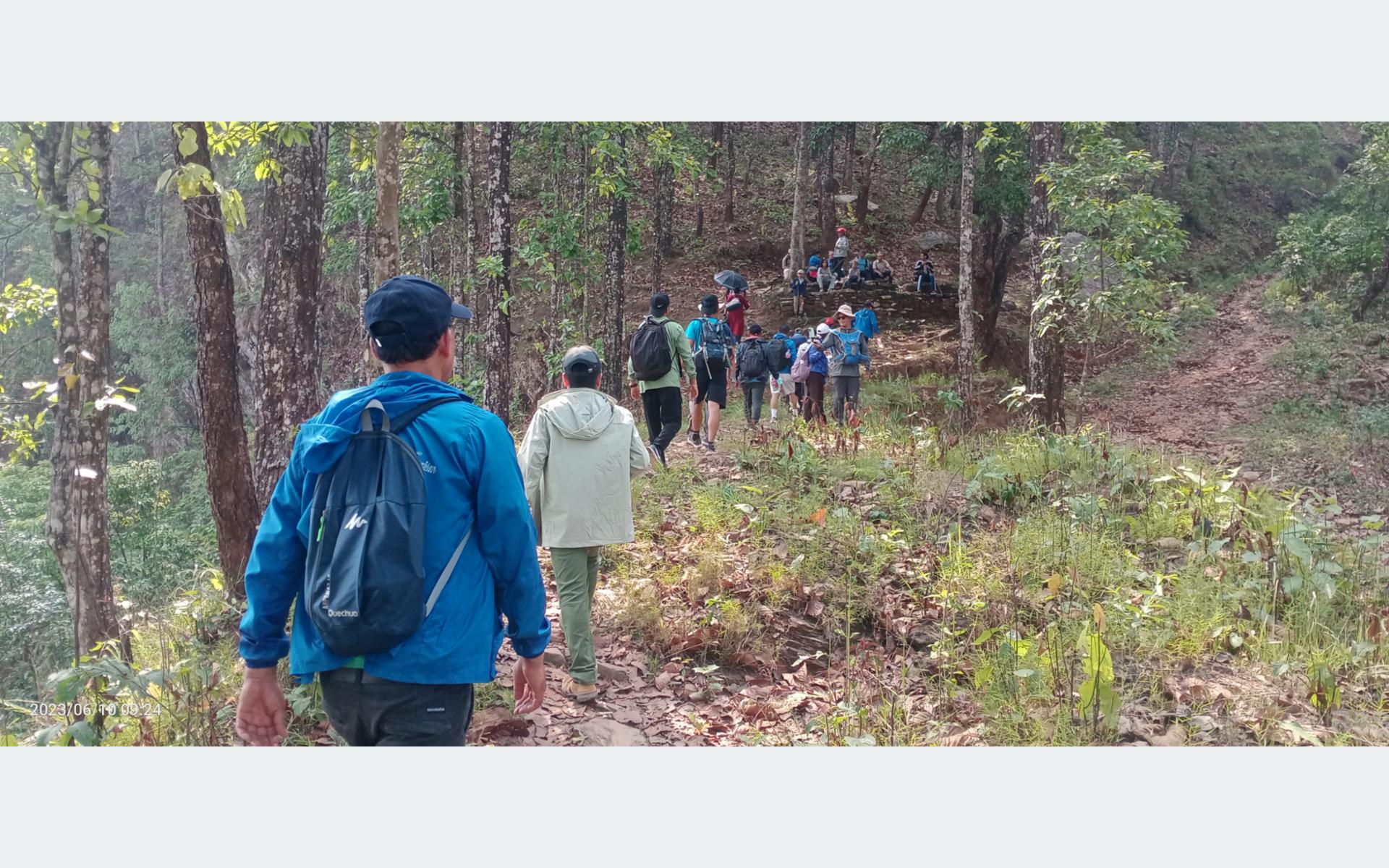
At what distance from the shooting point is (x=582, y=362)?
466cm

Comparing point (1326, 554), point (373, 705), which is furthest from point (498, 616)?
point (1326, 554)

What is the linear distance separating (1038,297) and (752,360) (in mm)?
3592

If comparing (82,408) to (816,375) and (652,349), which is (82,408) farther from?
(816,375)

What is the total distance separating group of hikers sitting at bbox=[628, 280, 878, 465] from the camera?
8039 mm

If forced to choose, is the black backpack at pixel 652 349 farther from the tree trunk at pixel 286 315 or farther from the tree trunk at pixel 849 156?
the tree trunk at pixel 849 156

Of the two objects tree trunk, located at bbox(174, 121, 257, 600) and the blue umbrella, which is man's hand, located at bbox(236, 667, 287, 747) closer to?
tree trunk, located at bbox(174, 121, 257, 600)

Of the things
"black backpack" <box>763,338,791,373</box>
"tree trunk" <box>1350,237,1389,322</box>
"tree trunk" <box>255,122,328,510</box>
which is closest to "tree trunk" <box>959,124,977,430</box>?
"black backpack" <box>763,338,791,373</box>

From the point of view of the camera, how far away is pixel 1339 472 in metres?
12.5

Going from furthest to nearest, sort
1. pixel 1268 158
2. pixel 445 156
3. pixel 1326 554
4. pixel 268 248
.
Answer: pixel 1268 158 < pixel 445 156 < pixel 268 248 < pixel 1326 554

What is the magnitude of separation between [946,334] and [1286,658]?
1550 centimetres

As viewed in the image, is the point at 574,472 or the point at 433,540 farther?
the point at 574,472

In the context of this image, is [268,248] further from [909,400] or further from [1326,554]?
[909,400]

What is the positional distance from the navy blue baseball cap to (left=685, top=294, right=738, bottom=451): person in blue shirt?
6773mm
